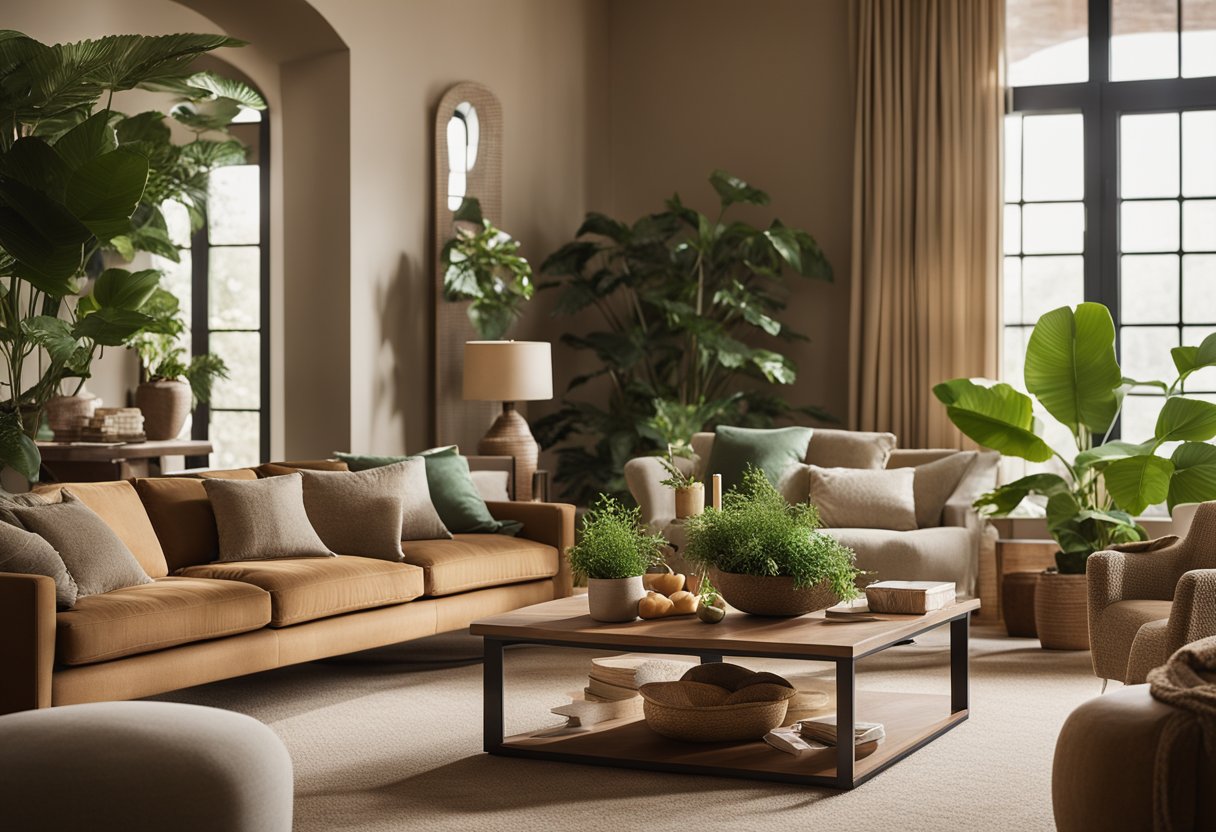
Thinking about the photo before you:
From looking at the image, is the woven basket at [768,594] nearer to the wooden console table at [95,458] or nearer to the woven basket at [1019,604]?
the woven basket at [1019,604]

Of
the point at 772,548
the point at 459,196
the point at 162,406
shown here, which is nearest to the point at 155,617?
the point at 772,548

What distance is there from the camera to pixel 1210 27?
7719 mm

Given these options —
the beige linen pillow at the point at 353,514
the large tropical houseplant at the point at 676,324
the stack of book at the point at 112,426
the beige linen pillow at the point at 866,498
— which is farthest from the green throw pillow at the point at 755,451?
the stack of book at the point at 112,426

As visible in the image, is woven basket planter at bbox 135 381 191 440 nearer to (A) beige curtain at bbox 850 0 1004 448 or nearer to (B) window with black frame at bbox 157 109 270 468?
→ (B) window with black frame at bbox 157 109 270 468

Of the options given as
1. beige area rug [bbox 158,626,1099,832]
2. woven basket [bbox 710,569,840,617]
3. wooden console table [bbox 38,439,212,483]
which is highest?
wooden console table [bbox 38,439,212,483]

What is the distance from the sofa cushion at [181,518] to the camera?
201 inches

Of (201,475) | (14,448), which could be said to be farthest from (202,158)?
(14,448)

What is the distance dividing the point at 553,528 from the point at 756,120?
3.46 metres

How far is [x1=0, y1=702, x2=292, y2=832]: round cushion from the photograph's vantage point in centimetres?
249

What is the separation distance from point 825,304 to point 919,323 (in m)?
0.63

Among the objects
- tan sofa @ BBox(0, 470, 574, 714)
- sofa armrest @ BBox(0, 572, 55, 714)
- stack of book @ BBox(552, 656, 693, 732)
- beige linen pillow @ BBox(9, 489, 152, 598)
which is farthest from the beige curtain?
sofa armrest @ BBox(0, 572, 55, 714)

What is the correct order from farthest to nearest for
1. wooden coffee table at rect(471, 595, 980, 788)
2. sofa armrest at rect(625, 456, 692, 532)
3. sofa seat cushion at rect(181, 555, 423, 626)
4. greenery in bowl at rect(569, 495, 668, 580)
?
1. sofa armrest at rect(625, 456, 692, 532)
2. sofa seat cushion at rect(181, 555, 423, 626)
3. greenery in bowl at rect(569, 495, 668, 580)
4. wooden coffee table at rect(471, 595, 980, 788)

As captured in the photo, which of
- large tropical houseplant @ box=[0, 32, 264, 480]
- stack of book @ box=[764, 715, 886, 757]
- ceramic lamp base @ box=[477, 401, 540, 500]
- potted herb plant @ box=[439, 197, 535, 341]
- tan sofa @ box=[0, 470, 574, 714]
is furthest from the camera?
potted herb plant @ box=[439, 197, 535, 341]

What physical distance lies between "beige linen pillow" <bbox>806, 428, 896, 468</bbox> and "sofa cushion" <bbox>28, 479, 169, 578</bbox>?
3.22 m
